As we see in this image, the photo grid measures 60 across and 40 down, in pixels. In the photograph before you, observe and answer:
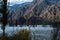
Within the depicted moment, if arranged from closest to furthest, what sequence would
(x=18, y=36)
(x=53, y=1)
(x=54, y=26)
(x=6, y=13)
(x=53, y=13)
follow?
(x=18, y=36) → (x=54, y=26) → (x=6, y=13) → (x=53, y=13) → (x=53, y=1)

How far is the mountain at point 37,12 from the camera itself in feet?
20.9

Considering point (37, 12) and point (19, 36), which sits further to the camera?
point (37, 12)

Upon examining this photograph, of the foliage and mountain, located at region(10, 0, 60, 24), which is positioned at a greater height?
mountain, located at region(10, 0, 60, 24)

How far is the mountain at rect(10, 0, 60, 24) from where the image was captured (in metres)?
6.38

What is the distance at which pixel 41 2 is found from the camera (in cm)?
709

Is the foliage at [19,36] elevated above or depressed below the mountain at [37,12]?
below

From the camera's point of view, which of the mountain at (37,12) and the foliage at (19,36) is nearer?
the foliage at (19,36)

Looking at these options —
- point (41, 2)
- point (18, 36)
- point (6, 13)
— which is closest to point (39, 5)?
point (41, 2)

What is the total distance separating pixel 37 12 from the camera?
22.2 feet

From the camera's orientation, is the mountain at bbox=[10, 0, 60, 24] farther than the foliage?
Yes

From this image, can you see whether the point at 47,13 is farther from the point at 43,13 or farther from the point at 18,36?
the point at 18,36

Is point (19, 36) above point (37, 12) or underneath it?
underneath

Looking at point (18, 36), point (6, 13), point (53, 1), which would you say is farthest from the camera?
point (53, 1)

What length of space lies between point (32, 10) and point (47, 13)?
54 cm
